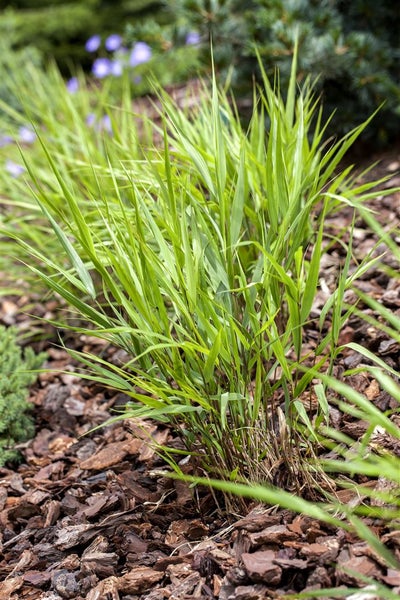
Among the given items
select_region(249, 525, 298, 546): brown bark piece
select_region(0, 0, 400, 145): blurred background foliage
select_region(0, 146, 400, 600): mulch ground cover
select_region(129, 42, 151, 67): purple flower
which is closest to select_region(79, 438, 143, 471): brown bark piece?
select_region(0, 146, 400, 600): mulch ground cover

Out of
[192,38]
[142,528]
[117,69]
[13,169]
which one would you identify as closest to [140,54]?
[117,69]

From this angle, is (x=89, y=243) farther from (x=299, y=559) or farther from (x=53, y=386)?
(x=53, y=386)

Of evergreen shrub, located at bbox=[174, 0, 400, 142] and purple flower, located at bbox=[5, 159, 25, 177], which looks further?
purple flower, located at bbox=[5, 159, 25, 177]

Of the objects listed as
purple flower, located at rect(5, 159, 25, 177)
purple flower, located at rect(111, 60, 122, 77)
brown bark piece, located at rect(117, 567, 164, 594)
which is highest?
purple flower, located at rect(111, 60, 122, 77)

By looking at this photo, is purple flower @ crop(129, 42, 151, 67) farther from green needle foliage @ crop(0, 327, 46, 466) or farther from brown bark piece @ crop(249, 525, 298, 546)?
brown bark piece @ crop(249, 525, 298, 546)

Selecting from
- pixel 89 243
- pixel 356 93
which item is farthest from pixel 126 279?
pixel 356 93

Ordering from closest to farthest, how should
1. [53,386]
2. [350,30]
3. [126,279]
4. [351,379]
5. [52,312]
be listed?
[126,279]
[351,379]
[53,386]
[52,312]
[350,30]
